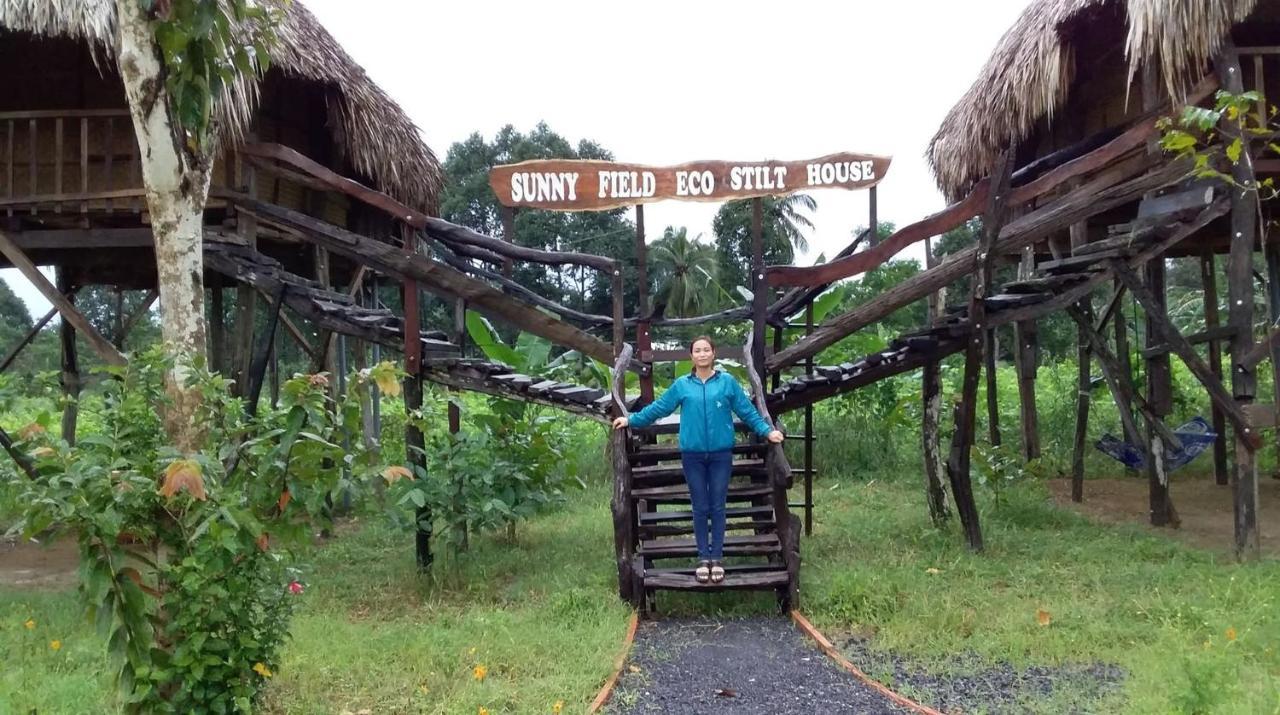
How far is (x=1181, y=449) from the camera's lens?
7957mm

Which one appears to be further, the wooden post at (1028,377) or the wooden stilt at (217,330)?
the wooden post at (1028,377)

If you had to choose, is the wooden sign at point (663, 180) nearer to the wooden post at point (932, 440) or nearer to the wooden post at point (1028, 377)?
the wooden post at point (932, 440)

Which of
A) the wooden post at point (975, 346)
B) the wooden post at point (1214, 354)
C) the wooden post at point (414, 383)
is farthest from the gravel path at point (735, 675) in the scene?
the wooden post at point (1214, 354)

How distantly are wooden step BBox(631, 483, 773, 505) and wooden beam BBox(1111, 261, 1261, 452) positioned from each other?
293cm

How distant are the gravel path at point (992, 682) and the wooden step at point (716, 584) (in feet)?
2.93

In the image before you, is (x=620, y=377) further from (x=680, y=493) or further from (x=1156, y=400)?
(x=1156, y=400)

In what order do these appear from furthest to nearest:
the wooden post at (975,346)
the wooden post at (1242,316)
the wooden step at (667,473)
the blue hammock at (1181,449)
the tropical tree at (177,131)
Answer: the blue hammock at (1181,449) < the wooden step at (667,473) < the wooden post at (975,346) < the wooden post at (1242,316) < the tropical tree at (177,131)

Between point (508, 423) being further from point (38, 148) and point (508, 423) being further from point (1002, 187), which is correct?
point (38, 148)

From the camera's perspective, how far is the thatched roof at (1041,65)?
673 cm

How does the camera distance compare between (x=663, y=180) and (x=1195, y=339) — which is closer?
(x=663, y=180)

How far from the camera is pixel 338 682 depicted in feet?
14.8

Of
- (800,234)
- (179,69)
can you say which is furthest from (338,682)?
(800,234)

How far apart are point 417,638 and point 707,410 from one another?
203 centimetres

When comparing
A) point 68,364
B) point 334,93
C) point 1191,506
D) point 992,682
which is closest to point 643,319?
point 992,682
